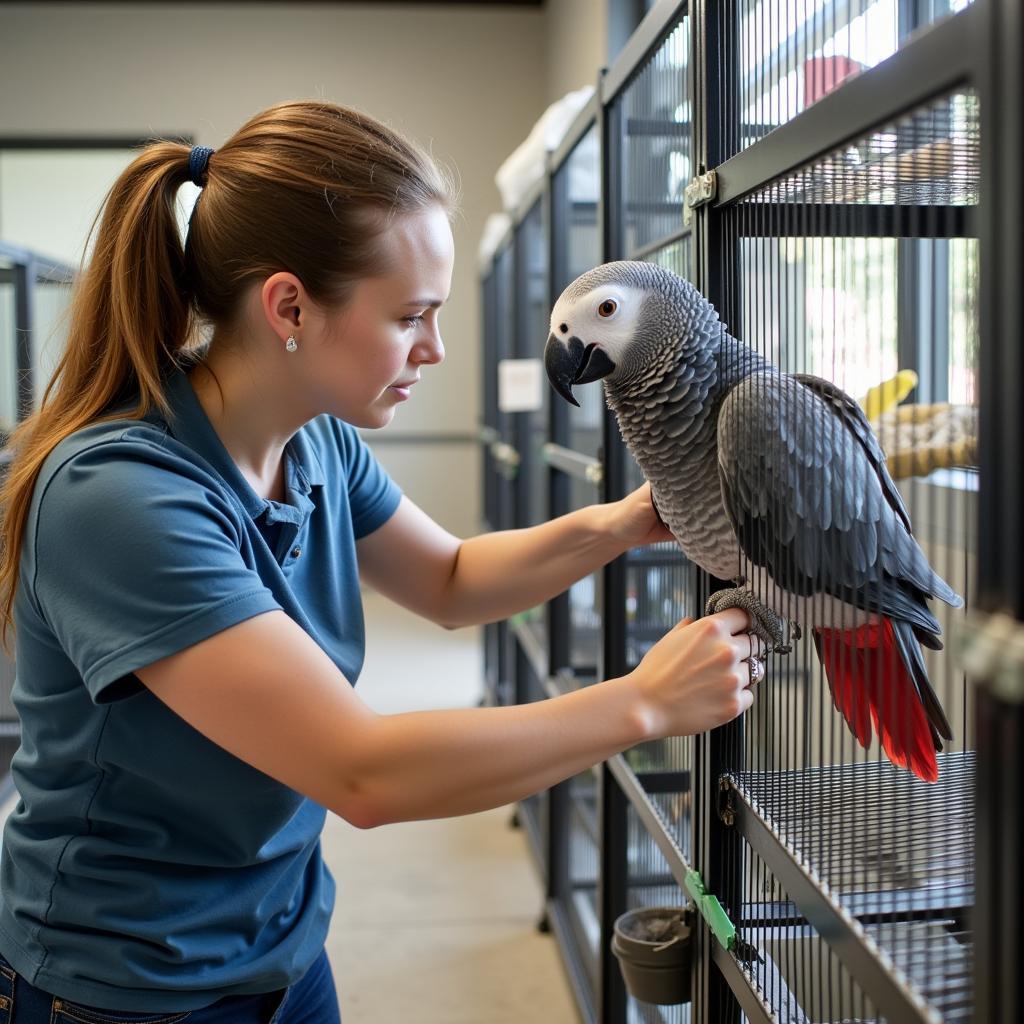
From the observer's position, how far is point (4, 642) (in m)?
1.05

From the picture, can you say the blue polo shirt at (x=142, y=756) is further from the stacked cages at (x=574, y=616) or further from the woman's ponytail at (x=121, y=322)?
the stacked cages at (x=574, y=616)

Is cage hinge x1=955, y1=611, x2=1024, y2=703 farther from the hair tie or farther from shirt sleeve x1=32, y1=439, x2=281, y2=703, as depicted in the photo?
the hair tie

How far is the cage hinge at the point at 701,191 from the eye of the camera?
867 millimetres

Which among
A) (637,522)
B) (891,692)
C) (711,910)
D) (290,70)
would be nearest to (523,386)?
(637,522)

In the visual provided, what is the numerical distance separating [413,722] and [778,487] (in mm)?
307

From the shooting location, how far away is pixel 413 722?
0.77 m

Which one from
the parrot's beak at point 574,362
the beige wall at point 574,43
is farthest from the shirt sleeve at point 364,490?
the beige wall at point 574,43

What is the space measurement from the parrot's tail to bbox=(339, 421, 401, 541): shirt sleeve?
23.2 inches

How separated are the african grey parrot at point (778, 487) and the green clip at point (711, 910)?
0.76 feet

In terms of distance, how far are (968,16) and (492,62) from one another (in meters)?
5.36

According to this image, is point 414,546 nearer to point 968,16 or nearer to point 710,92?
point 710,92

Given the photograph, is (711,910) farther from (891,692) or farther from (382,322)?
(382,322)

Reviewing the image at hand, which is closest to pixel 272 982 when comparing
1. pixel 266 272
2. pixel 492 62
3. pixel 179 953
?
pixel 179 953

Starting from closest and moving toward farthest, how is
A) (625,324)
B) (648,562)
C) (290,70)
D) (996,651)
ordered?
1. (996,651)
2. (625,324)
3. (648,562)
4. (290,70)
